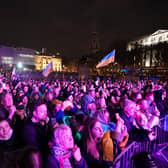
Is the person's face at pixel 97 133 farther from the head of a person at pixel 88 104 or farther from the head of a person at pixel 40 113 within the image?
the head of a person at pixel 88 104

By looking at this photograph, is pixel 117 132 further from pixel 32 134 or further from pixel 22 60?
pixel 22 60

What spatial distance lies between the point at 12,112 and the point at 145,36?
9663 centimetres

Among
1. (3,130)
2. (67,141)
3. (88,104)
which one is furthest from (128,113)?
(3,130)

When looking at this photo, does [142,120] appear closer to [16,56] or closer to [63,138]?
[63,138]

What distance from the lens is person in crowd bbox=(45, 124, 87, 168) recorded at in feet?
8.95

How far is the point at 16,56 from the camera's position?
96438mm

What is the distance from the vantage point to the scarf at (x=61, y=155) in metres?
2.74

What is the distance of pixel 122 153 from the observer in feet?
10.8

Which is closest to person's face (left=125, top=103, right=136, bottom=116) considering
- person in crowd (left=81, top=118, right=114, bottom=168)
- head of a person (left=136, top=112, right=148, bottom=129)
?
head of a person (left=136, top=112, right=148, bottom=129)

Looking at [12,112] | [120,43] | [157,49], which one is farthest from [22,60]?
[12,112]

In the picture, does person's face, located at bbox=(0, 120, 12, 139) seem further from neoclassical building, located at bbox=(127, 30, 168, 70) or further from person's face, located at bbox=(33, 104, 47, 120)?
neoclassical building, located at bbox=(127, 30, 168, 70)

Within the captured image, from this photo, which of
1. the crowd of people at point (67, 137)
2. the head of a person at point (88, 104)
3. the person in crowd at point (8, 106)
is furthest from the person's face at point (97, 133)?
the head of a person at point (88, 104)

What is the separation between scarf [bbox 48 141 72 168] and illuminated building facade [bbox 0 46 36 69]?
290ft

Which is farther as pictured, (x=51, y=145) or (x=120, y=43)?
(x=120, y=43)
